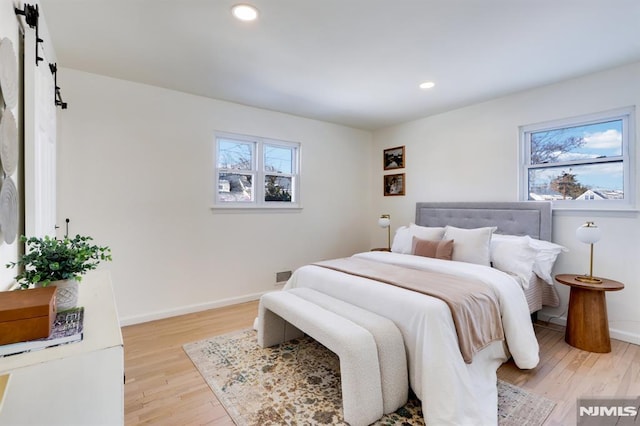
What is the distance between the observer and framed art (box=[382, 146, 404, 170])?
4.67 m

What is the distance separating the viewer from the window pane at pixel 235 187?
12.4 ft

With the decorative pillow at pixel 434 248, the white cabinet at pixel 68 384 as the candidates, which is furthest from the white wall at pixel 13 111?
the decorative pillow at pixel 434 248

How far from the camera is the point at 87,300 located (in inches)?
56.9

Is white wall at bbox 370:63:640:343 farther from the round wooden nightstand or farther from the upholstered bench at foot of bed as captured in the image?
the upholstered bench at foot of bed

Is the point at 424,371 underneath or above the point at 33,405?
underneath

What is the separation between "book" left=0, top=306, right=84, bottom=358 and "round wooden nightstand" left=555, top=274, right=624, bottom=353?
3.45 metres

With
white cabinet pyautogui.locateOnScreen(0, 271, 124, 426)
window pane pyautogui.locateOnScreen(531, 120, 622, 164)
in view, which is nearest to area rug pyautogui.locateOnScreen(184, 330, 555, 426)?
white cabinet pyautogui.locateOnScreen(0, 271, 124, 426)

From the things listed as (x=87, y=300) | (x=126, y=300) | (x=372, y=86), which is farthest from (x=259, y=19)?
(x=126, y=300)

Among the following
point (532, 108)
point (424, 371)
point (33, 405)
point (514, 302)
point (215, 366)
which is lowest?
point (215, 366)

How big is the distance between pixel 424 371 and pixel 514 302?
110cm

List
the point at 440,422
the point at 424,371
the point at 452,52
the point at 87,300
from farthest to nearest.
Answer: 1. the point at 452,52
2. the point at 424,371
3. the point at 440,422
4. the point at 87,300

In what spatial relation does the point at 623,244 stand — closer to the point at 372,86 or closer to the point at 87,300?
the point at 372,86

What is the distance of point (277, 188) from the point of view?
4.27 meters

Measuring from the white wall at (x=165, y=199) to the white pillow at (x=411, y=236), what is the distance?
4.44 ft
